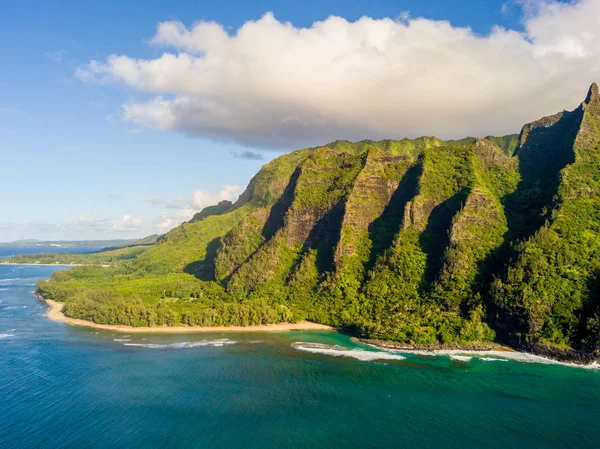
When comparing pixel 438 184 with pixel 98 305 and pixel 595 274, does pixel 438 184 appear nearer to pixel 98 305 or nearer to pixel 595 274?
pixel 595 274

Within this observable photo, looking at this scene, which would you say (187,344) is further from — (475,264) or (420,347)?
(475,264)

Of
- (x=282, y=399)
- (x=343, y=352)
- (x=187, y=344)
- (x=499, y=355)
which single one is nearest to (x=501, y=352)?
(x=499, y=355)

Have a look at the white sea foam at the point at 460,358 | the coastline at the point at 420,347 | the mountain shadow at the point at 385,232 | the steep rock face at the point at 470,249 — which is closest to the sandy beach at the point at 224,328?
the coastline at the point at 420,347

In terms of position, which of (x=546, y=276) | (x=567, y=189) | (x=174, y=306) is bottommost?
(x=174, y=306)

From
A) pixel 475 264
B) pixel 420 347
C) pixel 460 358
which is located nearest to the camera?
pixel 460 358

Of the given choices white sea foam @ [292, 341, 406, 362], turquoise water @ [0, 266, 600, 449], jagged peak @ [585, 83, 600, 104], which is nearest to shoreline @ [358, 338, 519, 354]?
white sea foam @ [292, 341, 406, 362]

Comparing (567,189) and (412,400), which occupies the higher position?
(567,189)

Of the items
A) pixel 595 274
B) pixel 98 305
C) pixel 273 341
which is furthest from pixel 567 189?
pixel 98 305
